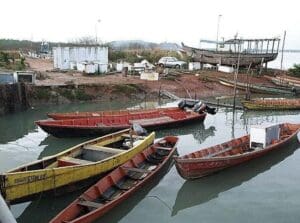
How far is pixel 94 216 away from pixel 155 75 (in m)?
27.7

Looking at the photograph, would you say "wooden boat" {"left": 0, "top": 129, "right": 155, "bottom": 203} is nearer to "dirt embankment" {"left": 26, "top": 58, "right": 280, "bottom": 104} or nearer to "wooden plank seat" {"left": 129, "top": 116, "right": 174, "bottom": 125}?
"wooden plank seat" {"left": 129, "top": 116, "right": 174, "bottom": 125}

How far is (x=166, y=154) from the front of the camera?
13.7 meters

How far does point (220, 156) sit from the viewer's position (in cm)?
1362

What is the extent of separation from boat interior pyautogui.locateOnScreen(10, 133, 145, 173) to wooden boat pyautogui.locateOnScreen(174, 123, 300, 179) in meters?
2.39

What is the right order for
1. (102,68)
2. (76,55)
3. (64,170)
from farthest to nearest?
(76,55) < (102,68) < (64,170)

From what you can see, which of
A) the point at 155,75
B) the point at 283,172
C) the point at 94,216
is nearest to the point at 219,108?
the point at 155,75

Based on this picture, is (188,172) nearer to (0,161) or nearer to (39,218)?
(39,218)

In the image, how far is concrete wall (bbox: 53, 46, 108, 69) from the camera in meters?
38.7

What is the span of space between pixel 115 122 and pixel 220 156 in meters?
7.97

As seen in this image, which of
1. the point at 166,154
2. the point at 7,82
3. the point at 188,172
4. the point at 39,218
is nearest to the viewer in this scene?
the point at 39,218

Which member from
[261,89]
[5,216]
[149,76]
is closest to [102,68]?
[149,76]

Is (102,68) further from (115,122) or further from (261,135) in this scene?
(261,135)

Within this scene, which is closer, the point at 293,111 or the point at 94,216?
the point at 94,216

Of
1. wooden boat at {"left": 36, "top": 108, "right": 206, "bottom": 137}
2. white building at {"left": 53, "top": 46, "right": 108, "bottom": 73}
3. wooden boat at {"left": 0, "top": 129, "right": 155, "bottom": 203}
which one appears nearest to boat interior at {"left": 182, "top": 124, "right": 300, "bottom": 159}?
wooden boat at {"left": 0, "top": 129, "right": 155, "bottom": 203}
